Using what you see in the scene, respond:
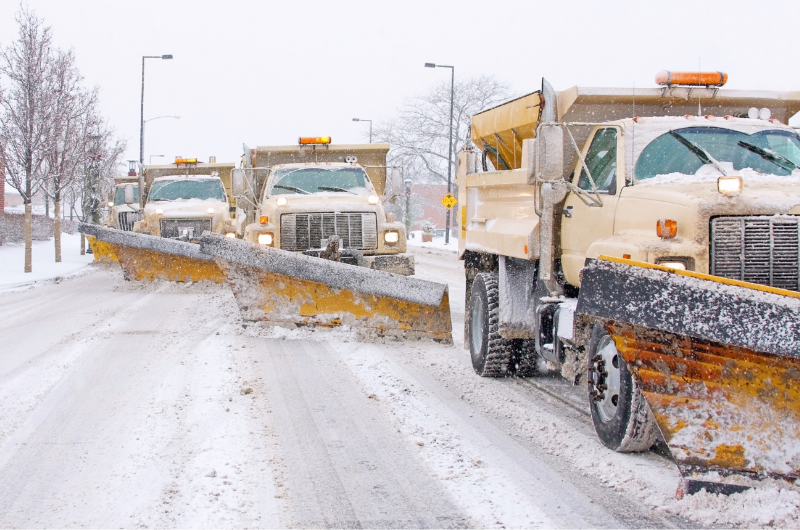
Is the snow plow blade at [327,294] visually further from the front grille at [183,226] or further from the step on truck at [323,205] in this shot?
the front grille at [183,226]

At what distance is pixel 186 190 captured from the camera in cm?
1708

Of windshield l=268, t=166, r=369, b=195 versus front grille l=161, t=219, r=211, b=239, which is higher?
windshield l=268, t=166, r=369, b=195

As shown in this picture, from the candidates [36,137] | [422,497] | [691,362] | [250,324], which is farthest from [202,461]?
[36,137]

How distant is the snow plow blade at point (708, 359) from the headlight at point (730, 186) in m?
0.90

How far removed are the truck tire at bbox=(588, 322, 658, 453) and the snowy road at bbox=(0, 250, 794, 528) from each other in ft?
0.36

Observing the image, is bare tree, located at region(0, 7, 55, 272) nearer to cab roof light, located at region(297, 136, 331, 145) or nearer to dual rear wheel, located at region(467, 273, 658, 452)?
cab roof light, located at region(297, 136, 331, 145)

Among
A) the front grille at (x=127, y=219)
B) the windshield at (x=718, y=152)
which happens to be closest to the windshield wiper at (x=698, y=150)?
the windshield at (x=718, y=152)

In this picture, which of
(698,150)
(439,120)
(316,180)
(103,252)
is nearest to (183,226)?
(103,252)

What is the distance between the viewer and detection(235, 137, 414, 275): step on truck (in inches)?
458

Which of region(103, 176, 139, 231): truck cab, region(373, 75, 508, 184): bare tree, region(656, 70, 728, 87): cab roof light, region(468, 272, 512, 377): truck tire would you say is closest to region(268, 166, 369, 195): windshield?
region(468, 272, 512, 377): truck tire

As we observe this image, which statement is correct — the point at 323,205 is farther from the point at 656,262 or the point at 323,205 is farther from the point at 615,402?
the point at 656,262

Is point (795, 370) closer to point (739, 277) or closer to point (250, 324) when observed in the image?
point (739, 277)

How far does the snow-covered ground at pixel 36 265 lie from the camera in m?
17.8

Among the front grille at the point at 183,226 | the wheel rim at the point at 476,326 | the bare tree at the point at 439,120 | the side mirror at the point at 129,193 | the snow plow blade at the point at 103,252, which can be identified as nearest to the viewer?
the wheel rim at the point at 476,326
